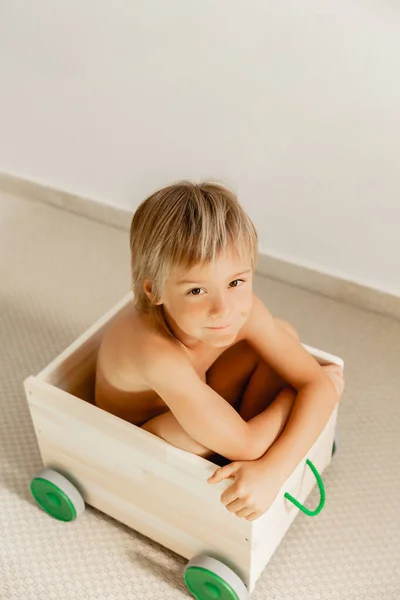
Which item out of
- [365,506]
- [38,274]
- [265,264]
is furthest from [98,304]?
[365,506]

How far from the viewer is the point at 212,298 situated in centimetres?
84

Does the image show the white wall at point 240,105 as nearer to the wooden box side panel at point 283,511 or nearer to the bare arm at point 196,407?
the wooden box side panel at point 283,511

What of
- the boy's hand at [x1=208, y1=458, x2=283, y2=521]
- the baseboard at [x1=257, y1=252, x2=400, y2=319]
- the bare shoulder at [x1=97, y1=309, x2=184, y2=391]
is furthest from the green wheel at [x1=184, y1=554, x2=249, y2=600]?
the baseboard at [x1=257, y1=252, x2=400, y2=319]

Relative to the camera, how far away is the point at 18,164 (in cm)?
186

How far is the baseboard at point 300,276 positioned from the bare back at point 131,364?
1.74ft

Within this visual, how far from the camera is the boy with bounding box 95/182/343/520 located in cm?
83

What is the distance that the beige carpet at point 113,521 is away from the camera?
1.02m

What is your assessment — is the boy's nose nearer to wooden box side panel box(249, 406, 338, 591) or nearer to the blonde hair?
the blonde hair

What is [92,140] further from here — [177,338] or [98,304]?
[177,338]

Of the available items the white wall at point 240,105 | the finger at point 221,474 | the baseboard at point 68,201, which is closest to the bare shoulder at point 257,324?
the finger at point 221,474

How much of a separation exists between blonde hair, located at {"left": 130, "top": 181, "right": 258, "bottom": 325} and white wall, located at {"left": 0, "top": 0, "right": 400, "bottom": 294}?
0.51m

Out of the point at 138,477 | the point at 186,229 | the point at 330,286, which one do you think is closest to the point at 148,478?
the point at 138,477

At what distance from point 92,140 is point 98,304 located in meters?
0.42

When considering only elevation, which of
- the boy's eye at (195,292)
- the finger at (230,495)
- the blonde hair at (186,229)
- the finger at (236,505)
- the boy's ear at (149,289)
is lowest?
the finger at (236,505)
